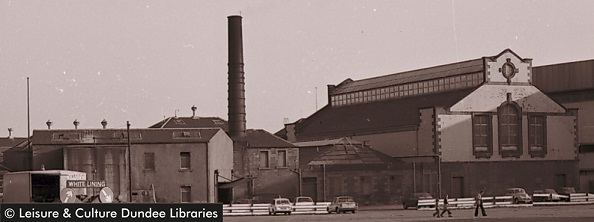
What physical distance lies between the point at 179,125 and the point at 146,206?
275 ft

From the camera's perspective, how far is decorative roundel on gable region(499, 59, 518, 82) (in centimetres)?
8312

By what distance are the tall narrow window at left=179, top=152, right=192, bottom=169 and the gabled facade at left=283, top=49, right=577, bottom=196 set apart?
1880 centimetres

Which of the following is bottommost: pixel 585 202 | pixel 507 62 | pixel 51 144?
pixel 585 202

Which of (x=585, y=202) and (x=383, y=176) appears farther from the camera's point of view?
(x=383, y=176)

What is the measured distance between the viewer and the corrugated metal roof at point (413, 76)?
283 feet

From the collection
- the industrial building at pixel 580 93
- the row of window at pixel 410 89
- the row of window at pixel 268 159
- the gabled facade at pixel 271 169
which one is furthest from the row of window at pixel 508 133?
the row of window at pixel 268 159

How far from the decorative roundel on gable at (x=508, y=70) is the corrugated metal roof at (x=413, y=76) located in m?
1.84

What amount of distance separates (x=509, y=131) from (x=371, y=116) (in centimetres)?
1526

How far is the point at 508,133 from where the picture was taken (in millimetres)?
81875

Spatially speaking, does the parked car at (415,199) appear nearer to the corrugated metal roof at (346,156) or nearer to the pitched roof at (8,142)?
the corrugated metal roof at (346,156)

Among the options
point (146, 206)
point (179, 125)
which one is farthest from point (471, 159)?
point (146, 206)

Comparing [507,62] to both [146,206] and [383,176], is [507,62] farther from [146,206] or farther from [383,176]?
[146,206]

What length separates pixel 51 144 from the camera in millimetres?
68438

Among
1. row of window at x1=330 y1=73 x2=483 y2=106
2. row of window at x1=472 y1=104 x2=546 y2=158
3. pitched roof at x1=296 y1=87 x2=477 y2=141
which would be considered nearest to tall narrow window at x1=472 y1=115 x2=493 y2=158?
row of window at x1=472 y1=104 x2=546 y2=158
